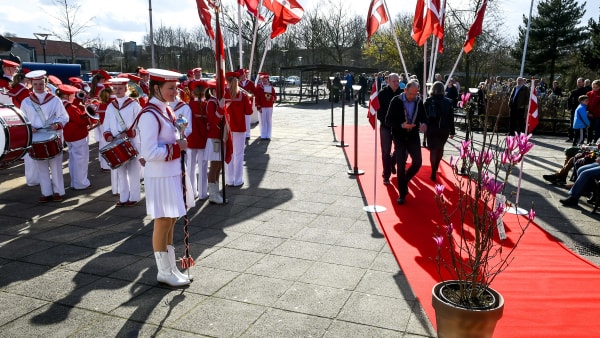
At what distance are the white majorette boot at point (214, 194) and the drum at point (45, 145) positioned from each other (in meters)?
2.46

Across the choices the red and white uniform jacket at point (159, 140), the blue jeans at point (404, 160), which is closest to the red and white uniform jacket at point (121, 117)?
the red and white uniform jacket at point (159, 140)

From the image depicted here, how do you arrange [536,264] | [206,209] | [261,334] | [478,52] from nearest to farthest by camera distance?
[261,334]
[536,264]
[206,209]
[478,52]

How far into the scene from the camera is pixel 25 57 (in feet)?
212

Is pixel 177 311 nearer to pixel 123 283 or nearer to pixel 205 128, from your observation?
pixel 123 283

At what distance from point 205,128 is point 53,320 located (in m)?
4.28

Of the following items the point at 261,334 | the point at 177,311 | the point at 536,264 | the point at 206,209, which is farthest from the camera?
the point at 206,209

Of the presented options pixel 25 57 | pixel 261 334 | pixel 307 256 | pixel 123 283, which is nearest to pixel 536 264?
pixel 307 256

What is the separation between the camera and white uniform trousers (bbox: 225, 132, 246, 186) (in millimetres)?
8758

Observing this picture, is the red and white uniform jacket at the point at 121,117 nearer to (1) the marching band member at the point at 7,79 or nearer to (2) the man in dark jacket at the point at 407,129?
(2) the man in dark jacket at the point at 407,129

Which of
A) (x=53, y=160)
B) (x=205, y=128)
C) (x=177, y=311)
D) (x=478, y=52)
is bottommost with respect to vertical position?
(x=177, y=311)

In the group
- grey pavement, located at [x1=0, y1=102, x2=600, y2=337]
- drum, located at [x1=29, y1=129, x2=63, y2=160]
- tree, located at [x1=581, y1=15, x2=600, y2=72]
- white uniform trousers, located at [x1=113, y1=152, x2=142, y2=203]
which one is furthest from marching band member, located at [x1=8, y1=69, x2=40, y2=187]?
tree, located at [x1=581, y1=15, x2=600, y2=72]

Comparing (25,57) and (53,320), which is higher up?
(25,57)

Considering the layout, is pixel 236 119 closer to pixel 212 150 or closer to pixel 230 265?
pixel 212 150

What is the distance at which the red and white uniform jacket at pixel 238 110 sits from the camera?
848cm
